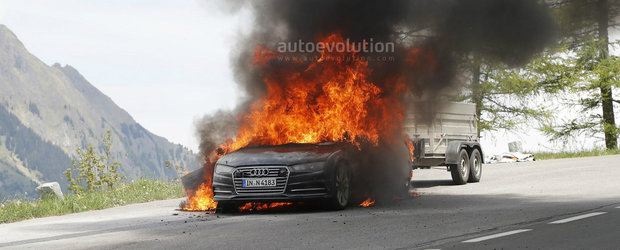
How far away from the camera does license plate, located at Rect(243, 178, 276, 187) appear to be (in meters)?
12.6

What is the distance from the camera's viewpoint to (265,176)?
12.7 metres

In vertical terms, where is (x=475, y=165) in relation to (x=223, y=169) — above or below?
above

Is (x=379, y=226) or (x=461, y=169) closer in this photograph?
(x=379, y=226)

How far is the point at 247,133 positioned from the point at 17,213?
4518 millimetres

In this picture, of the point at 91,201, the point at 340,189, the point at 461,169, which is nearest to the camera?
the point at 340,189

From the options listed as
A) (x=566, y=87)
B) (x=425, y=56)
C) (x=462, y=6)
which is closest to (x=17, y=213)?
(x=425, y=56)

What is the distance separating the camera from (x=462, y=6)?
16.6 meters

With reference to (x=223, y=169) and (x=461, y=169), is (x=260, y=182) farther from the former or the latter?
(x=461, y=169)

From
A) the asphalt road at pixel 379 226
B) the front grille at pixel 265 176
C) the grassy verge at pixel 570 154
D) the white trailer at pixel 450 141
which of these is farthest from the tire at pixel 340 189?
the grassy verge at pixel 570 154

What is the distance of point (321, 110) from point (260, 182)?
2.44m

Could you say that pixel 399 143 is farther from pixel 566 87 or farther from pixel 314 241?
pixel 566 87

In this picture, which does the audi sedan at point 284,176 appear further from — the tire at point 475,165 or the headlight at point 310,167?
the tire at point 475,165

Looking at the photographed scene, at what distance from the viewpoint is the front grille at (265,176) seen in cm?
1260

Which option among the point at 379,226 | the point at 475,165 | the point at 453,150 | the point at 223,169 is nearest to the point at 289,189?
the point at 223,169
